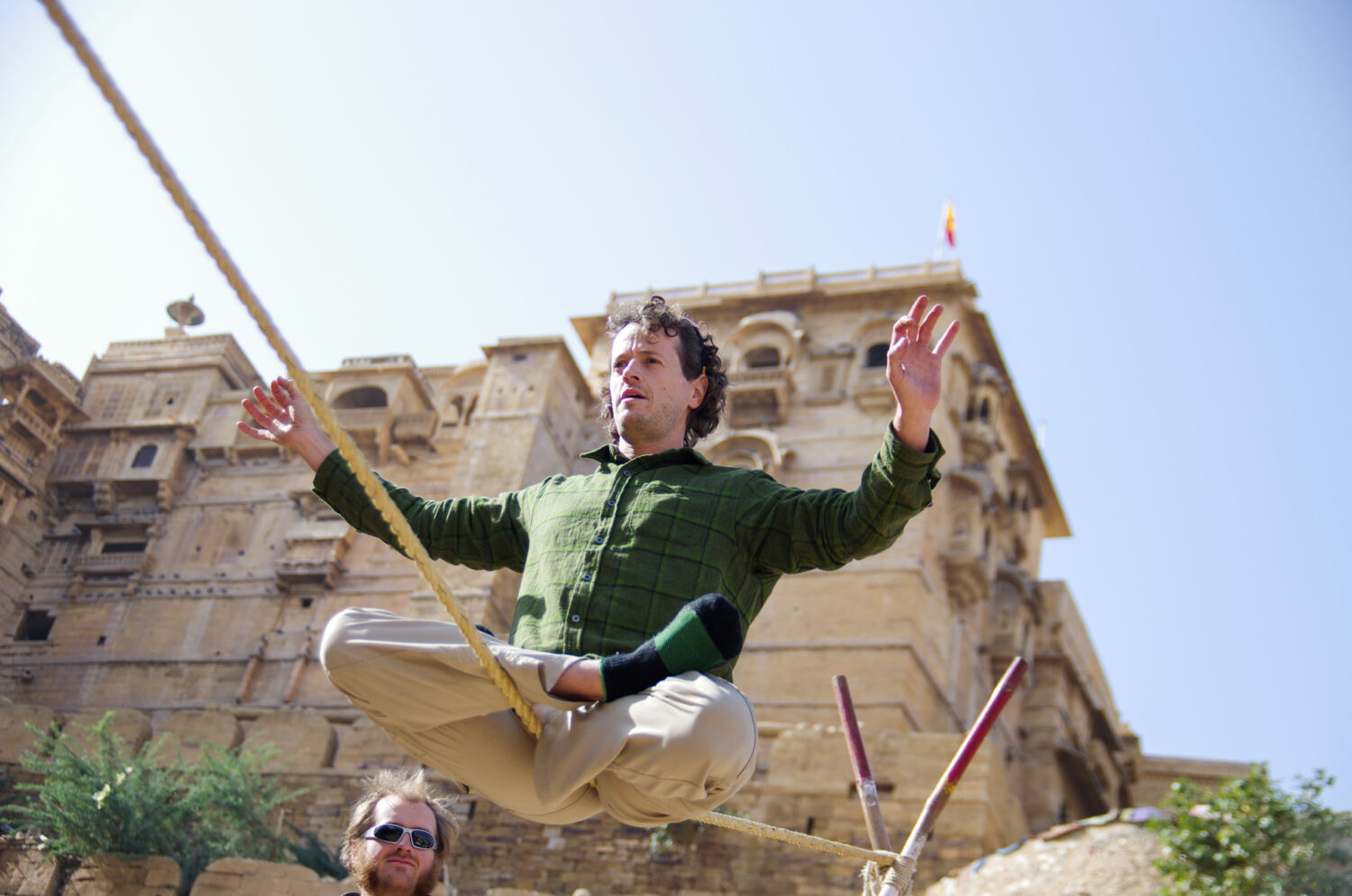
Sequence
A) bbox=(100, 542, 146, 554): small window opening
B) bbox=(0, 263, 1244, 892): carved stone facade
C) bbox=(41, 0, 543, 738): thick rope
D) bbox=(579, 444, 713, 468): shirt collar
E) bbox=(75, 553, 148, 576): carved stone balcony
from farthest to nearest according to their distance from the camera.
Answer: bbox=(100, 542, 146, 554): small window opening
bbox=(75, 553, 148, 576): carved stone balcony
bbox=(0, 263, 1244, 892): carved stone facade
bbox=(579, 444, 713, 468): shirt collar
bbox=(41, 0, 543, 738): thick rope

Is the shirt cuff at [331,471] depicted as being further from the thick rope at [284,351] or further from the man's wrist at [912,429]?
the man's wrist at [912,429]

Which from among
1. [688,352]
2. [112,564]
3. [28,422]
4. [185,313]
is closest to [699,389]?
[688,352]

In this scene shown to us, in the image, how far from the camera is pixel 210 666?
22891 millimetres

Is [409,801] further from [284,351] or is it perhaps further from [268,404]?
[284,351]

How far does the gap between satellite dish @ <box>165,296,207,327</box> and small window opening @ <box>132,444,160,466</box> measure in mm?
4295

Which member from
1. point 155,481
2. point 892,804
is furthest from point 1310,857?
point 155,481

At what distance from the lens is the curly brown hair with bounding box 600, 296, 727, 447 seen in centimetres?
364

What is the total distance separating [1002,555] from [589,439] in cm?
839

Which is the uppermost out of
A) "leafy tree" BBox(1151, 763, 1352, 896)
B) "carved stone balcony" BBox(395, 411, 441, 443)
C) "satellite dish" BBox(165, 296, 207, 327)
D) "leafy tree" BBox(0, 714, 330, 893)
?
"satellite dish" BBox(165, 296, 207, 327)

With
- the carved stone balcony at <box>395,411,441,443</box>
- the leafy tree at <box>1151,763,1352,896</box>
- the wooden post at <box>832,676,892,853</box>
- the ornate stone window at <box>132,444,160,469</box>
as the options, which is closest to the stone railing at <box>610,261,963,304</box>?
the carved stone balcony at <box>395,411,441,443</box>

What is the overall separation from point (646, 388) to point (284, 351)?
116cm

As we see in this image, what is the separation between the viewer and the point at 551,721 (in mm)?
3115

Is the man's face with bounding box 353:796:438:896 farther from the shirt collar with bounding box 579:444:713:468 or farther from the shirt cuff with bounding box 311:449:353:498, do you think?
the shirt collar with bounding box 579:444:713:468

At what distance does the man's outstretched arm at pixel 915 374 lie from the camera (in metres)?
3.15
